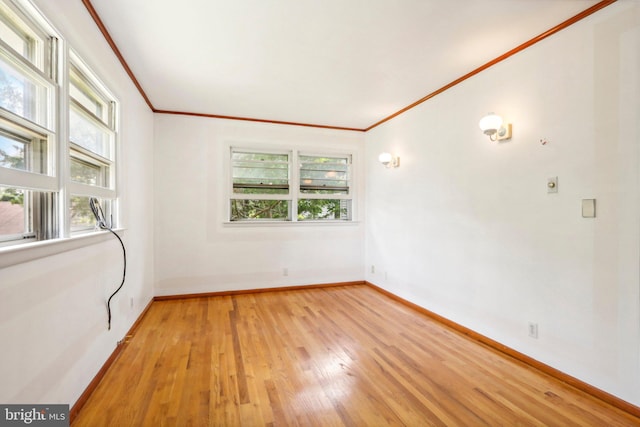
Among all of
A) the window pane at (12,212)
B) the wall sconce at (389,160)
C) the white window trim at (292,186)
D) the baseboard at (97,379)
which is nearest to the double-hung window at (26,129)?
the window pane at (12,212)

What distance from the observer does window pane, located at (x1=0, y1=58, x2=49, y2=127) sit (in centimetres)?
129

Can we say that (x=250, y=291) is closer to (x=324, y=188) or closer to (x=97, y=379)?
(x=324, y=188)

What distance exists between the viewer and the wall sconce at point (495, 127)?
2455 millimetres

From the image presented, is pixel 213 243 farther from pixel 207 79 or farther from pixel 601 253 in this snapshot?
pixel 601 253

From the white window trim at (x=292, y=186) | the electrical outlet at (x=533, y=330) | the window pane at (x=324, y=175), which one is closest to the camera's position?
the electrical outlet at (x=533, y=330)

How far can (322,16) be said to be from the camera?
2.05m

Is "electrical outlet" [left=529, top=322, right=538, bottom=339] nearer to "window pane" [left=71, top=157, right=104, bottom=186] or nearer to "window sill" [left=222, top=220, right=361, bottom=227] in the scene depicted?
"window sill" [left=222, top=220, right=361, bottom=227]

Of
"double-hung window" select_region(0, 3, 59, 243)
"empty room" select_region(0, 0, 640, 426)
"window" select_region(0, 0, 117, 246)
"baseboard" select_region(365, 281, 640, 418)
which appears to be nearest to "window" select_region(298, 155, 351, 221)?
"empty room" select_region(0, 0, 640, 426)

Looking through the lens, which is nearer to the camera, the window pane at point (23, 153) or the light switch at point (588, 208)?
the window pane at point (23, 153)

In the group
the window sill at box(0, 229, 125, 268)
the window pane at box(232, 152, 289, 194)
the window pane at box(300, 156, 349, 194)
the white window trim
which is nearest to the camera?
the window sill at box(0, 229, 125, 268)

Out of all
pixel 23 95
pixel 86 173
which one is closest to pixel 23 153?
pixel 23 95

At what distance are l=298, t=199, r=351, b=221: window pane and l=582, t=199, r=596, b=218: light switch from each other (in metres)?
3.17

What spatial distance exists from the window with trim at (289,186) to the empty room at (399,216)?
2.71ft

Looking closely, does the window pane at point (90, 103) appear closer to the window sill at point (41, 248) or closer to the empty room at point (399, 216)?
the empty room at point (399, 216)
